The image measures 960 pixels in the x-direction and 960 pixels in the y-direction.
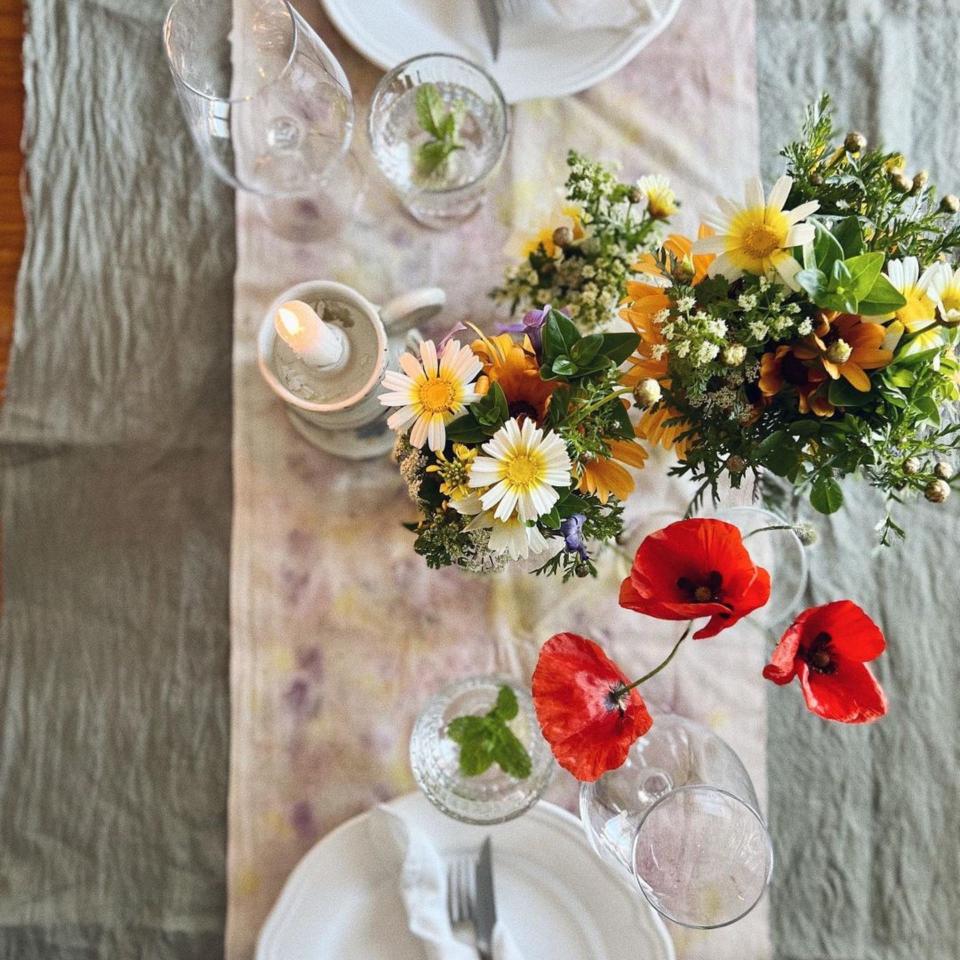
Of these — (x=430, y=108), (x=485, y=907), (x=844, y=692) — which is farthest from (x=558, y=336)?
(x=485, y=907)

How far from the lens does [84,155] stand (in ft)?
2.53

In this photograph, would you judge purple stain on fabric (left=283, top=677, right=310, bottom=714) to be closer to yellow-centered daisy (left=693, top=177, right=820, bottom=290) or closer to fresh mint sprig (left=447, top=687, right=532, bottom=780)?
fresh mint sprig (left=447, top=687, right=532, bottom=780)

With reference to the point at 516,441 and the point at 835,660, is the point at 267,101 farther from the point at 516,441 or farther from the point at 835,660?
the point at 835,660

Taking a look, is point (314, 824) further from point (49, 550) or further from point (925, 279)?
point (925, 279)

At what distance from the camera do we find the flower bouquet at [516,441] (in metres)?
0.42

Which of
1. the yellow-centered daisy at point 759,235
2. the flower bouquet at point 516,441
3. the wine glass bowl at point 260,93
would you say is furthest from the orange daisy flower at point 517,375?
the wine glass bowl at point 260,93

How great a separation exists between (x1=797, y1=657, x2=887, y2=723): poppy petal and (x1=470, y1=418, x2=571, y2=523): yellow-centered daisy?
0.16 m

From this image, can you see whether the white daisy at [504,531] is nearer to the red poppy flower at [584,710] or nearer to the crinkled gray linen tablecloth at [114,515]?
the red poppy flower at [584,710]

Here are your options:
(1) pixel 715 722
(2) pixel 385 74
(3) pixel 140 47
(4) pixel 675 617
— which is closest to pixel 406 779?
(1) pixel 715 722

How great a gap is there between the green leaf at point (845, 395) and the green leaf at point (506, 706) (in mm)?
350

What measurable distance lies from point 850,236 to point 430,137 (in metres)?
0.41

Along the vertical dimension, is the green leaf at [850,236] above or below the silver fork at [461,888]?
above

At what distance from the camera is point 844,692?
1.45 feet

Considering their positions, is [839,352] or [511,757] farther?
[511,757]
